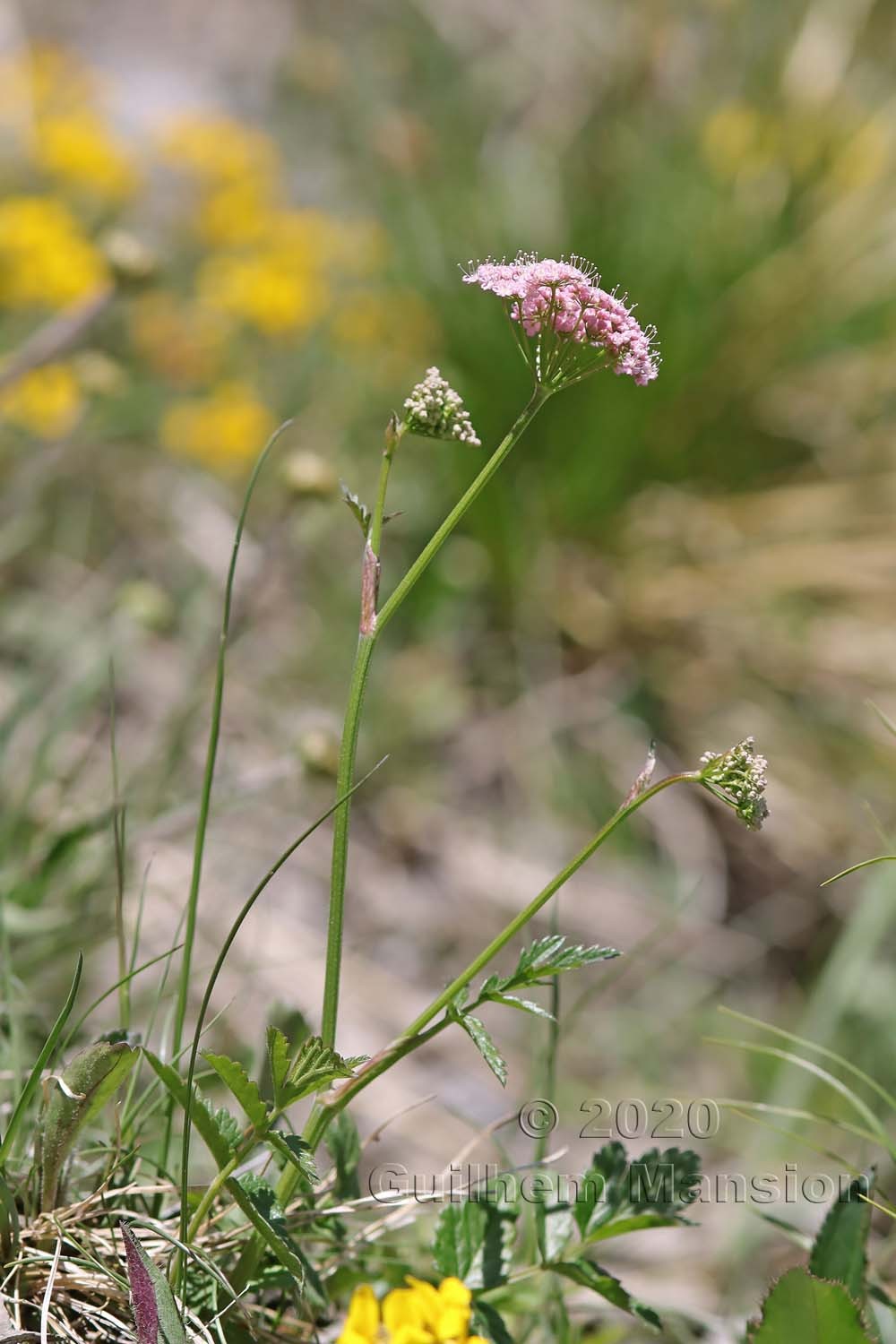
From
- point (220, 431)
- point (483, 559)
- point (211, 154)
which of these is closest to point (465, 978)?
point (220, 431)

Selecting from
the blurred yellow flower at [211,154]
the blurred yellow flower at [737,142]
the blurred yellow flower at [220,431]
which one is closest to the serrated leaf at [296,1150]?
the blurred yellow flower at [220,431]

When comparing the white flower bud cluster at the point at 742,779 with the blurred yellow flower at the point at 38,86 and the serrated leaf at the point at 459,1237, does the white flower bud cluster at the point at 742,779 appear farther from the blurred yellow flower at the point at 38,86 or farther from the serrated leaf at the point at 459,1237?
the blurred yellow flower at the point at 38,86

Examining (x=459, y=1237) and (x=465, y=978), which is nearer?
(x=465, y=978)

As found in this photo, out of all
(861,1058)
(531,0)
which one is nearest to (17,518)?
(861,1058)

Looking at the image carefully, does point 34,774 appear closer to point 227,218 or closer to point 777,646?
point 777,646

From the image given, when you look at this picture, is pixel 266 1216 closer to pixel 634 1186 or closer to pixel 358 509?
pixel 634 1186

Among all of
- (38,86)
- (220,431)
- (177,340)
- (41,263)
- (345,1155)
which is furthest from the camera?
(38,86)
